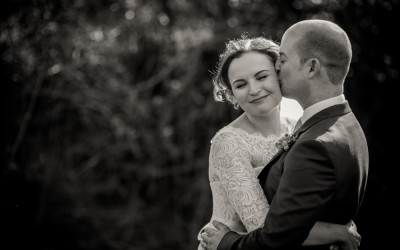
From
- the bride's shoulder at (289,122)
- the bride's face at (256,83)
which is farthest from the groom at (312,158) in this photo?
the bride's shoulder at (289,122)

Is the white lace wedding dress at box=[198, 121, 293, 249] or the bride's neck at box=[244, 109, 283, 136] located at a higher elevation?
the bride's neck at box=[244, 109, 283, 136]

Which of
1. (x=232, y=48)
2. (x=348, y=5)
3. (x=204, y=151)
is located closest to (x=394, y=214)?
(x=348, y=5)

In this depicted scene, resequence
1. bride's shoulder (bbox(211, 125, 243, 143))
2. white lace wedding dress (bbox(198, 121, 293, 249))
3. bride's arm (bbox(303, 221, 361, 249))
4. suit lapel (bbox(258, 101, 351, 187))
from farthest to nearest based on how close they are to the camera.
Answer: bride's shoulder (bbox(211, 125, 243, 143)) < white lace wedding dress (bbox(198, 121, 293, 249)) < suit lapel (bbox(258, 101, 351, 187)) < bride's arm (bbox(303, 221, 361, 249))

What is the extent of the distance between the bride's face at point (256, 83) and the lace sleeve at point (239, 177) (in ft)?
0.71

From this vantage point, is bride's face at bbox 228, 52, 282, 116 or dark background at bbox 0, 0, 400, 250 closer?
bride's face at bbox 228, 52, 282, 116

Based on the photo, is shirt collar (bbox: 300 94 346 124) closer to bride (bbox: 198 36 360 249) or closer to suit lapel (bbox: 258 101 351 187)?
suit lapel (bbox: 258 101 351 187)

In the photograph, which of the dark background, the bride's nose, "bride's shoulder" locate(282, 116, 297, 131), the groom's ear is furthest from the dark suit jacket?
the dark background

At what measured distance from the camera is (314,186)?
2010 mm

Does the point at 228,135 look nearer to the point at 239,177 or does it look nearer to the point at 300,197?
the point at 239,177

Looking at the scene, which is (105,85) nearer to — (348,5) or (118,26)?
(118,26)

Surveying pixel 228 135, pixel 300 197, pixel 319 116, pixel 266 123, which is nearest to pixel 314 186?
pixel 300 197

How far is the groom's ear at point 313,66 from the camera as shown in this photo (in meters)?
2.39

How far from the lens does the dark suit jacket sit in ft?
6.64

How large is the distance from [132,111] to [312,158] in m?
6.12
